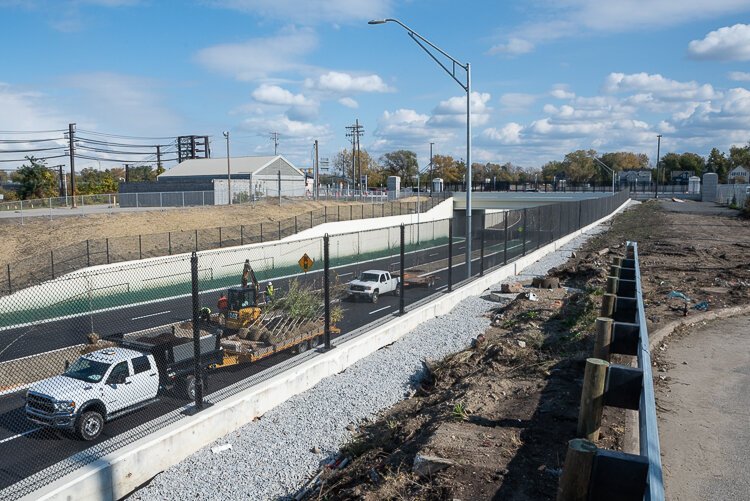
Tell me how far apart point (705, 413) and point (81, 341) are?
9.90 metres

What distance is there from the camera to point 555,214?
3194 cm

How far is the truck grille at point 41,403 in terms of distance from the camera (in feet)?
30.2

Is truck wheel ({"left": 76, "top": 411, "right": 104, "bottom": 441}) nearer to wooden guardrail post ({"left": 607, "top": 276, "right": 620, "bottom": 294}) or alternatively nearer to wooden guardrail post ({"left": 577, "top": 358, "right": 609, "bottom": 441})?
wooden guardrail post ({"left": 577, "top": 358, "right": 609, "bottom": 441})

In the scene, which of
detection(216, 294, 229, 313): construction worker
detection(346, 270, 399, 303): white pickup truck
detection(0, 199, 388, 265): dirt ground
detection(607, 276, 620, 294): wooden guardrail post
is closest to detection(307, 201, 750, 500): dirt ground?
detection(607, 276, 620, 294): wooden guardrail post

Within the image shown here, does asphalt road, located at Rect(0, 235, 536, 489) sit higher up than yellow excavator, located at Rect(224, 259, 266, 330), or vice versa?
yellow excavator, located at Rect(224, 259, 266, 330)

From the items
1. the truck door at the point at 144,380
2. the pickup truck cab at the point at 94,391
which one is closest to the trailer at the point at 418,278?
the truck door at the point at 144,380

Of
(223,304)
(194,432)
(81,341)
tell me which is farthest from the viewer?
(223,304)

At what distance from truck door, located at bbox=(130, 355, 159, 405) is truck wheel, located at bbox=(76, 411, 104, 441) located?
552mm

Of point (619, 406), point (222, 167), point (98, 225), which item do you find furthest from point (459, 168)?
point (619, 406)

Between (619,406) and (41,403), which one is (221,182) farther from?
(619,406)

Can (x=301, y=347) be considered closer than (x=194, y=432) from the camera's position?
No

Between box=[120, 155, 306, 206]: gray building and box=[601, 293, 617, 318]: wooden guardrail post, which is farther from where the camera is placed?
box=[120, 155, 306, 206]: gray building

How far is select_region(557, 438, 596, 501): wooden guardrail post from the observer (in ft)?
11.6

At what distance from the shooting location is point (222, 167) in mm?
78188
